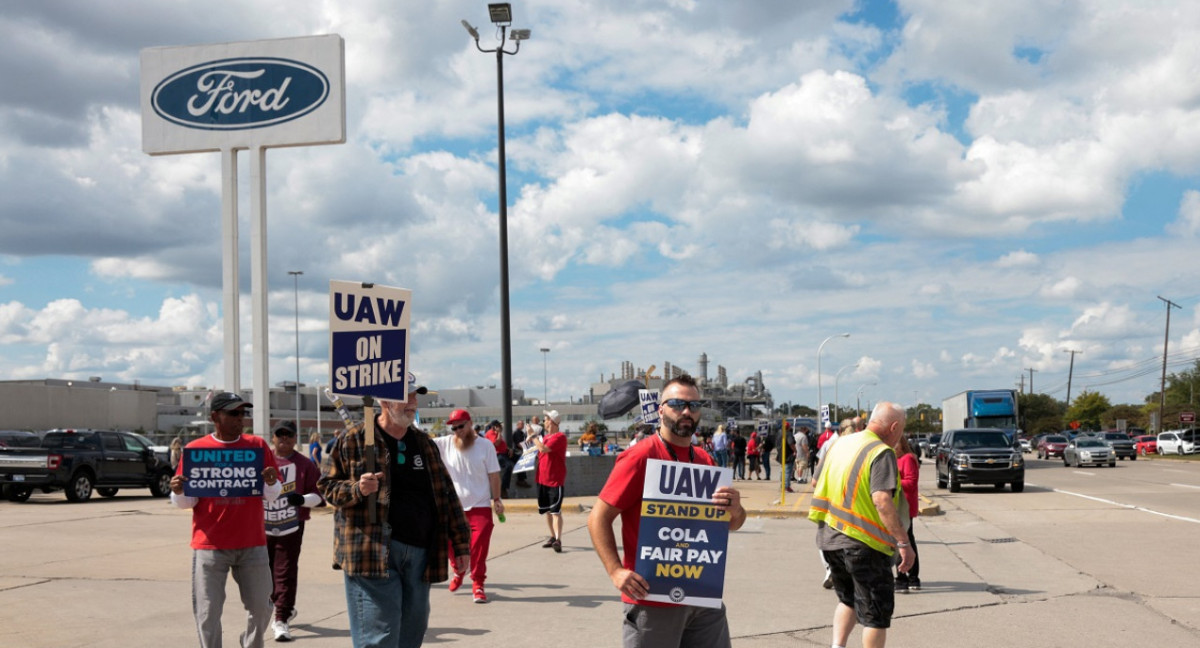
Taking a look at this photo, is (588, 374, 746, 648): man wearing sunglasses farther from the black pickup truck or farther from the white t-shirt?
the black pickup truck

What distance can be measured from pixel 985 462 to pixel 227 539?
80.4 feet

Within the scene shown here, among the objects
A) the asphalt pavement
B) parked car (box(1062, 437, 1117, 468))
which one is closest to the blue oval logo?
the asphalt pavement

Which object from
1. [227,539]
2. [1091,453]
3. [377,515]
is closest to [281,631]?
[227,539]

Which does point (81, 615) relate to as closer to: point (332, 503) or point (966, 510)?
point (332, 503)

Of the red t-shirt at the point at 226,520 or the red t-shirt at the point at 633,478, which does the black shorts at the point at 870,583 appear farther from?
the red t-shirt at the point at 226,520

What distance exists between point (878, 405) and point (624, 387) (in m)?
43.0

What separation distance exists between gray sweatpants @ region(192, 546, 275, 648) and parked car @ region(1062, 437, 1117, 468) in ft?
142

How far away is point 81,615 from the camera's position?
31.6 ft

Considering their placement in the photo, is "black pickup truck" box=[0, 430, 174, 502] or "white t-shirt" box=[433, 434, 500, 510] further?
"black pickup truck" box=[0, 430, 174, 502]

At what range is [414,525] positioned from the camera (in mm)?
5660

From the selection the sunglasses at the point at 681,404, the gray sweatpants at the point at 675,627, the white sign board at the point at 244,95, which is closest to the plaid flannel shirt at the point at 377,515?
the gray sweatpants at the point at 675,627

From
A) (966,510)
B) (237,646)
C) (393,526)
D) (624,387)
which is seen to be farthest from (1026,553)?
(624,387)

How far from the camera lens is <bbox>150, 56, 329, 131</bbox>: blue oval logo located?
75.3 ft

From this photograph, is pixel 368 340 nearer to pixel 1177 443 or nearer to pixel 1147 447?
pixel 1177 443
